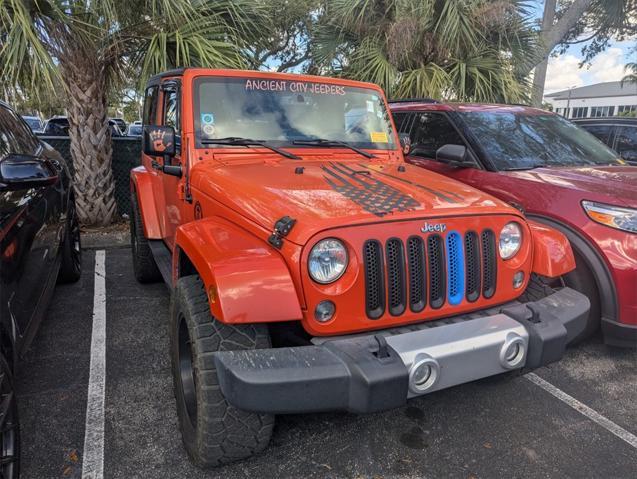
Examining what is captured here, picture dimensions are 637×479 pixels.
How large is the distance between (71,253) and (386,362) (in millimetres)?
3869

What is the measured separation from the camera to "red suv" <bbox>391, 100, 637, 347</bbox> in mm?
3270

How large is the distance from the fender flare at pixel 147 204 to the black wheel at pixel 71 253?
791 mm

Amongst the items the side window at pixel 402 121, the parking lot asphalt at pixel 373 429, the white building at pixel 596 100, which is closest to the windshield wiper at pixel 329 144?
the parking lot asphalt at pixel 373 429

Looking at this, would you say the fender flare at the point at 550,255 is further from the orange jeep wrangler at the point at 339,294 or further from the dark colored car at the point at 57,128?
the dark colored car at the point at 57,128

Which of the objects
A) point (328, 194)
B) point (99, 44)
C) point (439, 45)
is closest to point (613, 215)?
point (328, 194)

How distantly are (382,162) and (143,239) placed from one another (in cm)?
242

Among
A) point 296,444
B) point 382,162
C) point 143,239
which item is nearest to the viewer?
point 296,444

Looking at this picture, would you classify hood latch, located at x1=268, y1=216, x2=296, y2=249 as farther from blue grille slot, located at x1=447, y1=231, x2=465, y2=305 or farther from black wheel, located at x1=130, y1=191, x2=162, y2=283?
black wheel, located at x1=130, y1=191, x2=162, y2=283

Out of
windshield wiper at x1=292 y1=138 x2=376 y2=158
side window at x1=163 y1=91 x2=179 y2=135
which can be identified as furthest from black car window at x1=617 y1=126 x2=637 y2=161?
side window at x1=163 y1=91 x2=179 y2=135

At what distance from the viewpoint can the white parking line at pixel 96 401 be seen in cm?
236

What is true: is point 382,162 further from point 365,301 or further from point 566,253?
point 365,301

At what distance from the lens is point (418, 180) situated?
9.46 feet

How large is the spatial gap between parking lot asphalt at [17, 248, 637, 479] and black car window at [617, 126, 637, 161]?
3484 millimetres

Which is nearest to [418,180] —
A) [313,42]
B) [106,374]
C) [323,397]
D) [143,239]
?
[323,397]
